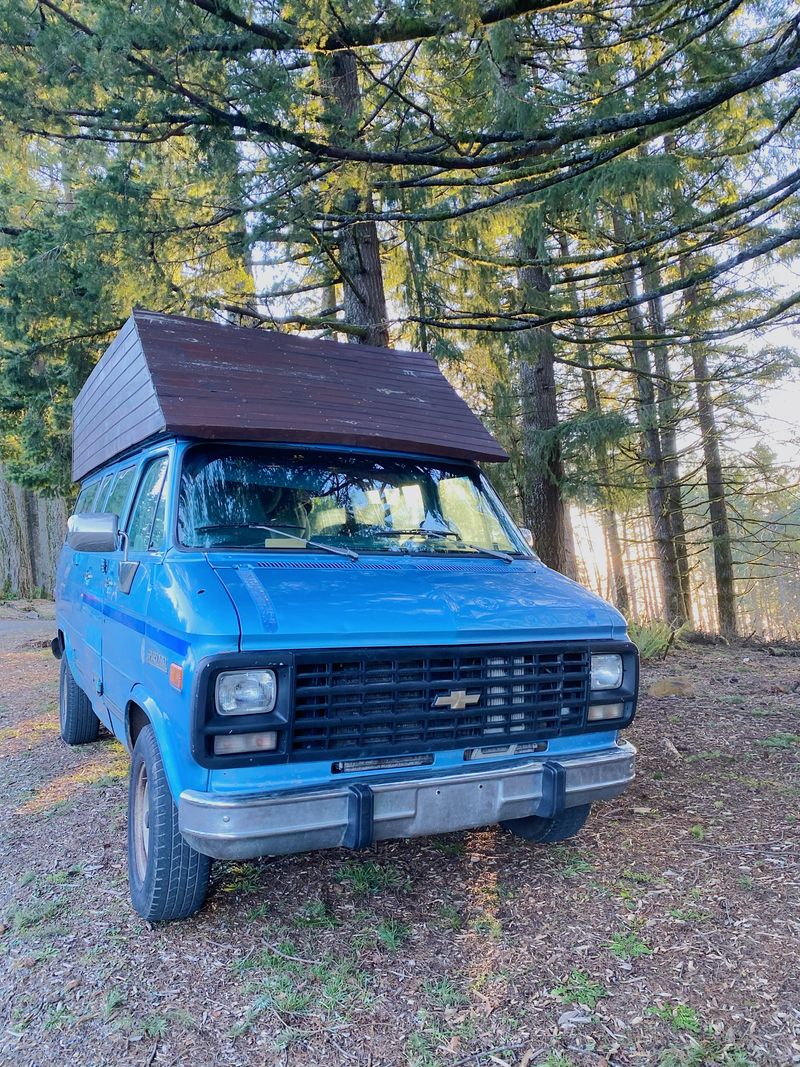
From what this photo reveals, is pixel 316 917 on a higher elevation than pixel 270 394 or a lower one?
lower

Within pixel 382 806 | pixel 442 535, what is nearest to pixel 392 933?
pixel 382 806

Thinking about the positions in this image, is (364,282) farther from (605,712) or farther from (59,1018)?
(59,1018)

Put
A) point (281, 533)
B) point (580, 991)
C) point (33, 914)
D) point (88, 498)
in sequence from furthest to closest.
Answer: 1. point (88, 498)
2. point (281, 533)
3. point (33, 914)
4. point (580, 991)

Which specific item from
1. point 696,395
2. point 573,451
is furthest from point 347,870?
point 696,395

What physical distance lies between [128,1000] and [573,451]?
9093 millimetres

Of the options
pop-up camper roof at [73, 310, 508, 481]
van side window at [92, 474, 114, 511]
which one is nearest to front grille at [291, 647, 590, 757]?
pop-up camper roof at [73, 310, 508, 481]

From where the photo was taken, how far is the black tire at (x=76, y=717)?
5.88 meters

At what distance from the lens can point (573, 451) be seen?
10.5m

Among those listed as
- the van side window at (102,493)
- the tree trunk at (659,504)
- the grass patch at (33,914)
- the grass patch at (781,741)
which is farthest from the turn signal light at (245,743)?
the tree trunk at (659,504)

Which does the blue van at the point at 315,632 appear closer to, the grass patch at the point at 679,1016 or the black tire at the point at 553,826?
the black tire at the point at 553,826

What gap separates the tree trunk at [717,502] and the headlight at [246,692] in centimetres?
1188

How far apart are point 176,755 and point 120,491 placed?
8.29 feet

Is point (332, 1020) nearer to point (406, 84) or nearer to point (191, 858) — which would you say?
point (191, 858)

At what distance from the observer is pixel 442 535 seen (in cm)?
418
